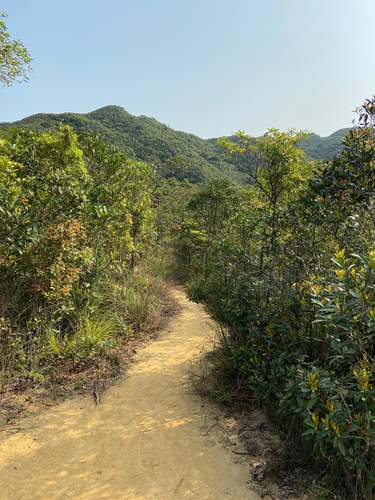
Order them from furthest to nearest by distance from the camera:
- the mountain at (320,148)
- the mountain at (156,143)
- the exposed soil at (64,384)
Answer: the mountain at (156,143), the mountain at (320,148), the exposed soil at (64,384)

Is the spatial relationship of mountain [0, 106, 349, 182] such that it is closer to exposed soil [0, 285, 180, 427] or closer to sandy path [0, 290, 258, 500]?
exposed soil [0, 285, 180, 427]

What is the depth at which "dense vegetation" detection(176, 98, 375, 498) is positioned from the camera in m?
1.83

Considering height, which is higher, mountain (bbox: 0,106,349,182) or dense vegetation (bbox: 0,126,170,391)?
mountain (bbox: 0,106,349,182)

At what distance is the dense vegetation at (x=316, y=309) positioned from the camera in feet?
6.02

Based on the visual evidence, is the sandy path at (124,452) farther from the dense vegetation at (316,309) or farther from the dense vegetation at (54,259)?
the dense vegetation at (54,259)

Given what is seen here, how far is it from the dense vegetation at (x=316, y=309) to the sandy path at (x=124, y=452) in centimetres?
64

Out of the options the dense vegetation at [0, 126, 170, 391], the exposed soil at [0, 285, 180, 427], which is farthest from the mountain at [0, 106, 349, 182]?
the exposed soil at [0, 285, 180, 427]

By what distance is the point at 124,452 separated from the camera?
279 centimetres

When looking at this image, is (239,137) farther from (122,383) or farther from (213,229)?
(213,229)

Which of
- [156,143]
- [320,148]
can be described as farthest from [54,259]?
[320,148]

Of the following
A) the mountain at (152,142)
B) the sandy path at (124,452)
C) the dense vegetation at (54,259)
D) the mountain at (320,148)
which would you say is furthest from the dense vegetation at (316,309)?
the mountain at (152,142)

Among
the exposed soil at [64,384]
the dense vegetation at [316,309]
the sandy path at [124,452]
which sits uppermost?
the dense vegetation at [316,309]

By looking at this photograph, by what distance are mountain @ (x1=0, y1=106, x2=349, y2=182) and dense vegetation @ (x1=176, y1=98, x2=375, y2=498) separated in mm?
27058

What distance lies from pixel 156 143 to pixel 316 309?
39.6 meters
